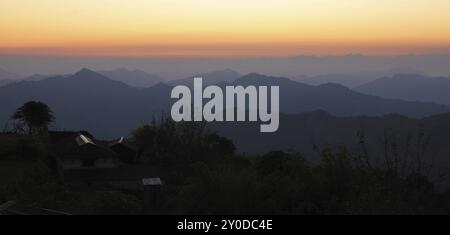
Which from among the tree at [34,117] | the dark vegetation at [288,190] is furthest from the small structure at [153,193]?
the tree at [34,117]

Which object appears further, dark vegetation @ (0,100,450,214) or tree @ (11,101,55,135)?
tree @ (11,101,55,135)

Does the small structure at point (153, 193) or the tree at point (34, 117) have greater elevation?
the tree at point (34, 117)

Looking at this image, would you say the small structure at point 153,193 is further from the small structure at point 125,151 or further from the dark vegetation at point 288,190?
the small structure at point 125,151

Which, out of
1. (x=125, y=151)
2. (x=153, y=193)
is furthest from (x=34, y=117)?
(x=153, y=193)

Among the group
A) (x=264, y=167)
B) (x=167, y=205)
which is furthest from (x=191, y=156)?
(x=167, y=205)

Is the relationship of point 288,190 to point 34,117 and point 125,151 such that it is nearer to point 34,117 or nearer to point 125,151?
point 125,151

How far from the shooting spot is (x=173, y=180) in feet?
86.0

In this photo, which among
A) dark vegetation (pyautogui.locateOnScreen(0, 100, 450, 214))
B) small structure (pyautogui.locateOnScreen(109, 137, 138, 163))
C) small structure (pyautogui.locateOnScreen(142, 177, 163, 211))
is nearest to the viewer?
dark vegetation (pyautogui.locateOnScreen(0, 100, 450, 214))

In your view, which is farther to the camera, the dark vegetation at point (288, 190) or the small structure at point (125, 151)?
the small structure at point (125, 151)

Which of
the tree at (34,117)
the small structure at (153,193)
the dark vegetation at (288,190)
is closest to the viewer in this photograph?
the dark vegetation at (288,190)

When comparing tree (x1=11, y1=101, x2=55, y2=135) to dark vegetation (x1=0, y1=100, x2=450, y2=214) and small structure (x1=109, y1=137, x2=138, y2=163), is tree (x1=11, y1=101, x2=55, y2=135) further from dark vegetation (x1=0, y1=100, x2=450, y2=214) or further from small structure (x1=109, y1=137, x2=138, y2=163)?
dark vegetation (x1=0, y1=100, x2=450, y2=214)

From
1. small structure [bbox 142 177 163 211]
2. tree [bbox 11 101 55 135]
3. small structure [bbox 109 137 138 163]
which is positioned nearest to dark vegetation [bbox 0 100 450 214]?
small structure [bbox 142 177 163 211]

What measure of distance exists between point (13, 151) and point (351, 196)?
83.8 ft

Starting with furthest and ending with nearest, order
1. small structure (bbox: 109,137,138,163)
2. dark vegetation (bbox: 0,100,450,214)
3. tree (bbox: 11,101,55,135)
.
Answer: tree (bbox: 11,101,55,135) < small structure (bbox: 109,137,138,163) < dark vegetation (bbox: 0,100,450,214)
